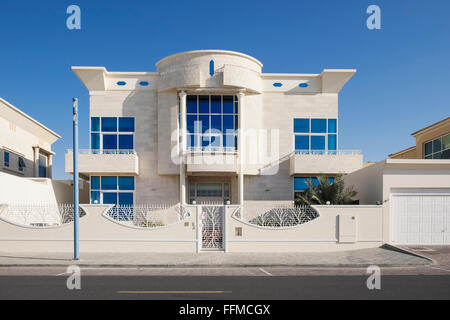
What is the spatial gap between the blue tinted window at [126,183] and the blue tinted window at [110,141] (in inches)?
86.3

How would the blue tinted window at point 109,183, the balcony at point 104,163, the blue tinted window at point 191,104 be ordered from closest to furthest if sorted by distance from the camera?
the balcony at point 104,163 < the blue tinted window at point 109,183 < the blue tinted window at point 191,104

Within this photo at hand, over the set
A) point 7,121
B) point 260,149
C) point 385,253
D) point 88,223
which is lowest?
point 385,253

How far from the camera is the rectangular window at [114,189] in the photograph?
20.4 meters

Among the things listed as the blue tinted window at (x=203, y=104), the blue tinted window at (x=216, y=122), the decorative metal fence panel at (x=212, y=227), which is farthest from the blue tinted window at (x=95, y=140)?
the decorative metal fence panel at (x=212, y=227)

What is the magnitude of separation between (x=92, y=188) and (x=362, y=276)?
660 inches

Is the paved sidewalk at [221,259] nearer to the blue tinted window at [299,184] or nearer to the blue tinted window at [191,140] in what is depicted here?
the blue tinted window at [299,184]

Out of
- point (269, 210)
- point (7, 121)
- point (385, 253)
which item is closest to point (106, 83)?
point (7, 121)

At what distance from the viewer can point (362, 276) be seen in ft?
29.3

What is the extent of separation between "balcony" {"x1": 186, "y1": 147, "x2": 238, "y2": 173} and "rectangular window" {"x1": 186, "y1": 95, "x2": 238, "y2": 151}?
5.36 feet

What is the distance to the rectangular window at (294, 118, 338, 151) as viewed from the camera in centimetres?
2100

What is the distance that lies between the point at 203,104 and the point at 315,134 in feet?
24.8

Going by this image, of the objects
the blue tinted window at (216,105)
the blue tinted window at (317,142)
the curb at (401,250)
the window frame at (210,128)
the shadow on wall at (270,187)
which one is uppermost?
the blue tinted window at (216,105)
